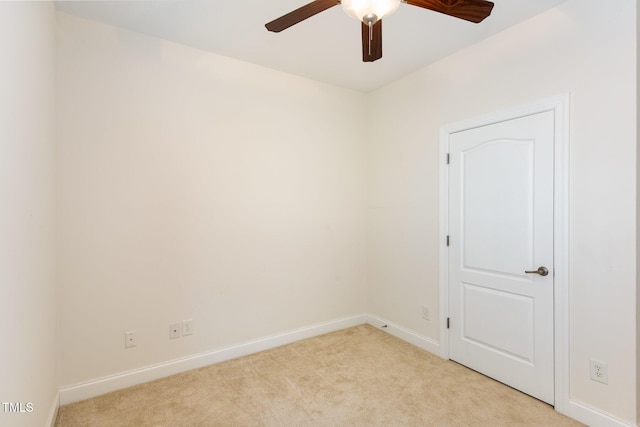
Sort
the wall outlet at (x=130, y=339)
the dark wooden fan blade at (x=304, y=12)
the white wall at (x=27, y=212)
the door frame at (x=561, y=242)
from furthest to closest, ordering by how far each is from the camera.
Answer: the wall outlet at (x=130, y=339)
the door frame at (x=561, y=242)
the dark wooden fan blade at (x=304, y=12)
the white wall at (x=27, y=212)

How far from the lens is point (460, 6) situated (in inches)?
57.8

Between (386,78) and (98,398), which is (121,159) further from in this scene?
(386,78)

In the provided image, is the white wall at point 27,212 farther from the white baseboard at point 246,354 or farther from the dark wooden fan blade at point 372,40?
the dark wooden fan blade at point 372,40

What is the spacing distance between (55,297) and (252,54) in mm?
2365

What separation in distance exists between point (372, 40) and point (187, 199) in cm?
187

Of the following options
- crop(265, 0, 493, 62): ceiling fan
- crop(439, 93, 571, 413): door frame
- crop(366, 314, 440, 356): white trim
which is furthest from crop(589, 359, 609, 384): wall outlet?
crop(265, 0, 493, 62): ceiling fan

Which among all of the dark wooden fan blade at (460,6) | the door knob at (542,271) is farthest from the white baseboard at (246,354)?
the dark wooden fan blade at (460,6)

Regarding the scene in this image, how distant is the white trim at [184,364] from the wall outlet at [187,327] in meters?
0.20

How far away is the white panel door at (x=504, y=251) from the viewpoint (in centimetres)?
222

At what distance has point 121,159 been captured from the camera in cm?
239

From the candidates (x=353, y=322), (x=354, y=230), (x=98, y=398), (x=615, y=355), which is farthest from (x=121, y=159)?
(x=615, y=355)

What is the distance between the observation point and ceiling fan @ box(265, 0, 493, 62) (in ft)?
4.46

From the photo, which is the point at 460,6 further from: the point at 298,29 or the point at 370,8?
the point at 298,29

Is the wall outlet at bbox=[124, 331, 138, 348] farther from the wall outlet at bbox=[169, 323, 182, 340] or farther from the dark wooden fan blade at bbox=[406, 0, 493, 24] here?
the dark wooden fan blade at bbox=[406, 0, 493, 24]
